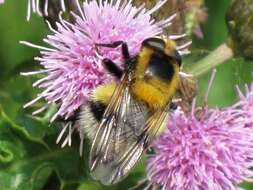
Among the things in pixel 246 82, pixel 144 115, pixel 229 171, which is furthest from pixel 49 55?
pixel 246 82

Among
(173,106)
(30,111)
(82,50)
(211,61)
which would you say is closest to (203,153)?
(173,106)

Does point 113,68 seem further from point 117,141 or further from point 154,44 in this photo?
point 117,141

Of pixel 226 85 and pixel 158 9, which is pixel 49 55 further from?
pixel 226 85

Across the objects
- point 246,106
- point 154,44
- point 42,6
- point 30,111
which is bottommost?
point 246,106

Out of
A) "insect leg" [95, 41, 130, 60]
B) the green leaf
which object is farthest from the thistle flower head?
the green leaf

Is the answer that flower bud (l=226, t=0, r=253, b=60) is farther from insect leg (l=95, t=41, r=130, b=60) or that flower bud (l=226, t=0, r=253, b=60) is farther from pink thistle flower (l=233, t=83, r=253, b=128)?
insect leg (l=95, t=41, r=130, b=60)

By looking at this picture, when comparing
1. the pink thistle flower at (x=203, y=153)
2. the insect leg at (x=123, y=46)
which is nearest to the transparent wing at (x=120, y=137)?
the insect leg at (x=123, y=46)

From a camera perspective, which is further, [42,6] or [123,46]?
[42,6]
